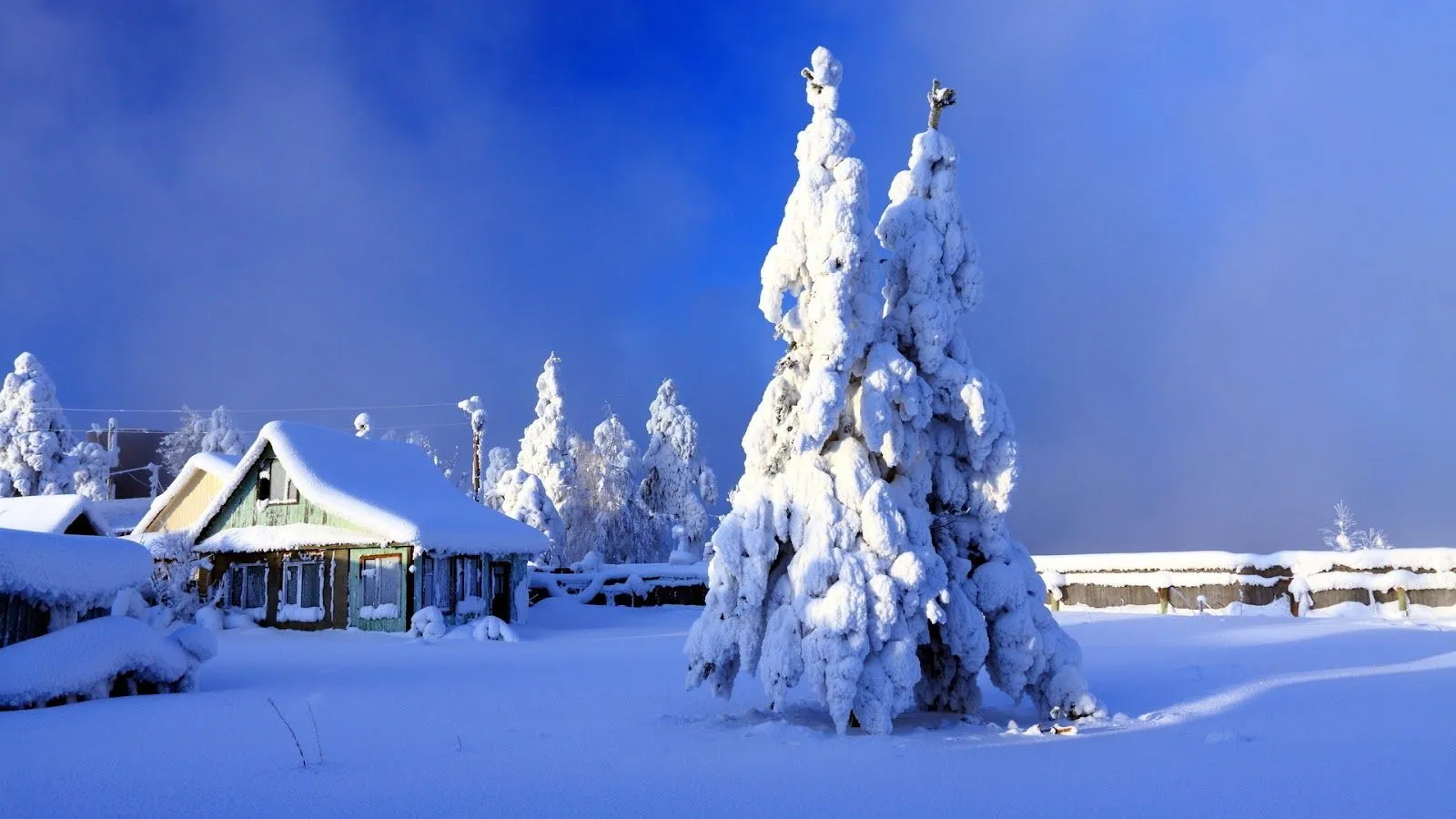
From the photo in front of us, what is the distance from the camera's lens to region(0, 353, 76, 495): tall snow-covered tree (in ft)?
135

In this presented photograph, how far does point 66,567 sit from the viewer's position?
13.3 metres

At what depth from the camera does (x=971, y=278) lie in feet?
38.5

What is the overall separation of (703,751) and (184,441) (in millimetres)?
65465

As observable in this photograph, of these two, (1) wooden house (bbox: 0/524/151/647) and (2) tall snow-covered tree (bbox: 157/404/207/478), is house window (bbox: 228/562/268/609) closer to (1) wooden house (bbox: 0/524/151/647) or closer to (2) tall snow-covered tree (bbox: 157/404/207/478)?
(1) wooden house (bbox: 0/524/151/647)

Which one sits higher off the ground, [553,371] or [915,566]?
[553,371]

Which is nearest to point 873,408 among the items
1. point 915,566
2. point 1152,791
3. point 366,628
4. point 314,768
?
point 915,566

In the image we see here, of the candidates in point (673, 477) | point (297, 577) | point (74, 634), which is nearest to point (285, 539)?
point (297, 577)

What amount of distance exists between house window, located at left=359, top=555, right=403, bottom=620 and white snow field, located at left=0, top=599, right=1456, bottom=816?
9.64m

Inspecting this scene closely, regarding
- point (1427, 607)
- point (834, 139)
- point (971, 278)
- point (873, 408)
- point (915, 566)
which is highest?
point (834, 139)

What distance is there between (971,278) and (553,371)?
39.7 m

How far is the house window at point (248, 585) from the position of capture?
90.2ft

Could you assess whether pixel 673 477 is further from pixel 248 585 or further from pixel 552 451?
pixel 248 585

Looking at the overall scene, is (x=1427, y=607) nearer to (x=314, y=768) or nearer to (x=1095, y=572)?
(x=1095, y=572)

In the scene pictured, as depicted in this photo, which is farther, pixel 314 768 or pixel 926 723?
pixel 926 723
